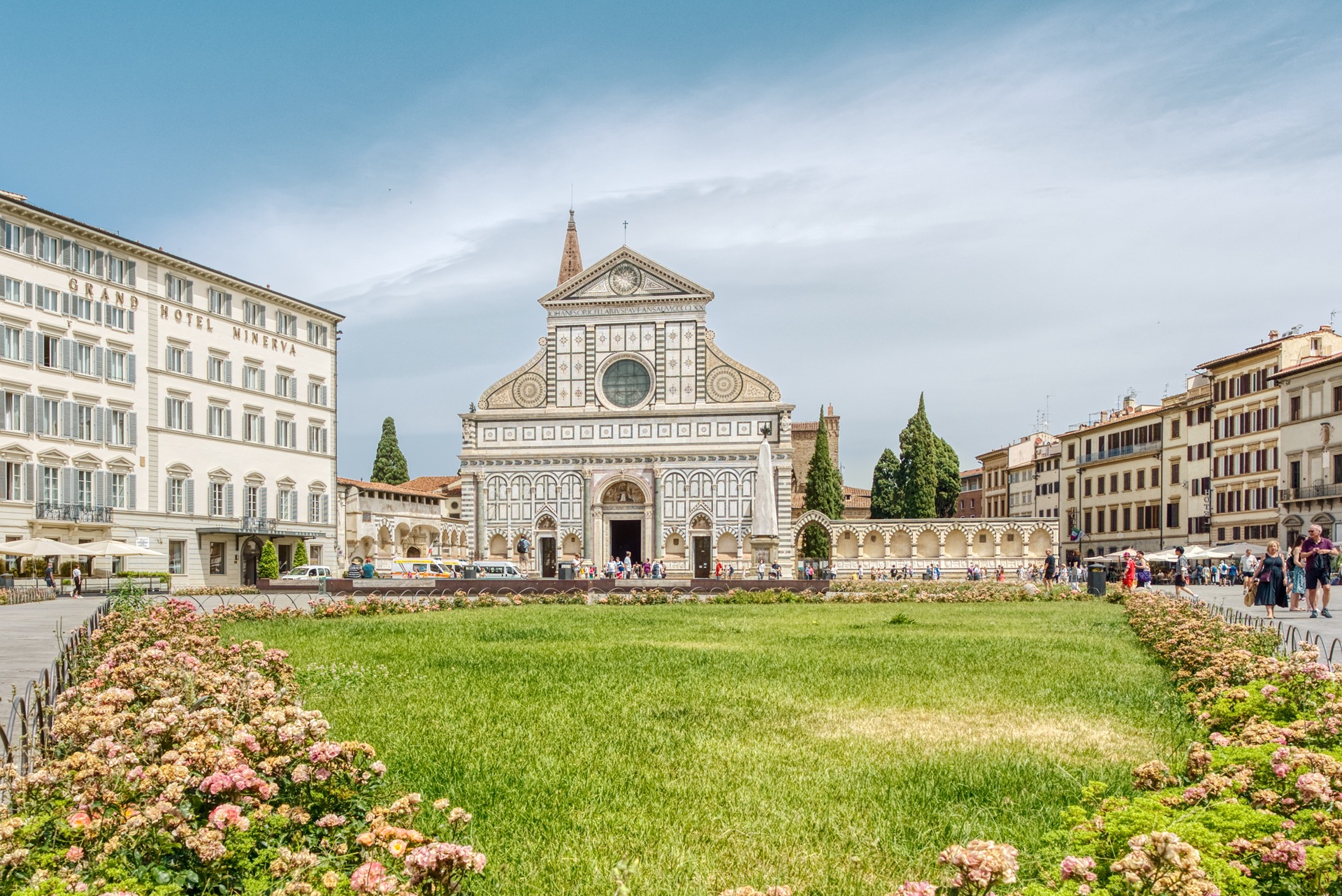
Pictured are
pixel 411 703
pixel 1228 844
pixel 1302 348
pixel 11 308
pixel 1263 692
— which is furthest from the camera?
pixel 1302 348

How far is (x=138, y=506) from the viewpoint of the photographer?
4006 cm

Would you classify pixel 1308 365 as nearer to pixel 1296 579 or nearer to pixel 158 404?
pixel 1296 579

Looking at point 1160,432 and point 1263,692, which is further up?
point 1160,432

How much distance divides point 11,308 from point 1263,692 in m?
37.4

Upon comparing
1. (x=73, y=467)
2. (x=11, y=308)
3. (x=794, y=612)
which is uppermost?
(x=11, y=308)

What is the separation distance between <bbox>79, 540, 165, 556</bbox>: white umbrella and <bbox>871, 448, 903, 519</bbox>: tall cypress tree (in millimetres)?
46774

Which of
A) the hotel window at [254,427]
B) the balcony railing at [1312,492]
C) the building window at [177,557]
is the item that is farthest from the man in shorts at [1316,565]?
the hotel window at [254,427]

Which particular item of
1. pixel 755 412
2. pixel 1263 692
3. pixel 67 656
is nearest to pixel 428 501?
pixel 755 412

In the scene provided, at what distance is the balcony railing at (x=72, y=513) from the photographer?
3625 cm

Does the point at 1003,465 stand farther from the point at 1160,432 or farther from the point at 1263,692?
the point at 1263,692

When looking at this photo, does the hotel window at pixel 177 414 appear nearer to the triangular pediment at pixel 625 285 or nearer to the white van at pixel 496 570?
the white van at pixel 496 570

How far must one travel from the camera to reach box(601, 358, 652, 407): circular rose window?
187 ft

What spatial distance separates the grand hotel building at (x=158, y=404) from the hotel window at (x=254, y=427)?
9cm

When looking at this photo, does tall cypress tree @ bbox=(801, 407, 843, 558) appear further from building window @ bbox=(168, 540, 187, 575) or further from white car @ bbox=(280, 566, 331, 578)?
building window @ bbox=(168, 540, 187, 575)
